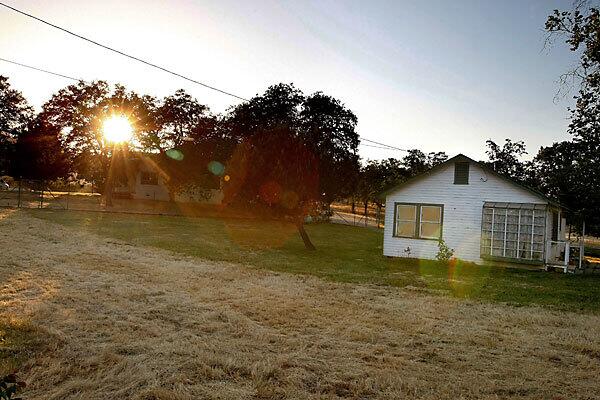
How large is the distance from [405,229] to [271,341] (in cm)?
1315

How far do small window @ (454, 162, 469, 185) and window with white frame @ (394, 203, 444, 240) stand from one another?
1271 mm

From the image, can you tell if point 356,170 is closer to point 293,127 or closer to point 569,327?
point 293,127

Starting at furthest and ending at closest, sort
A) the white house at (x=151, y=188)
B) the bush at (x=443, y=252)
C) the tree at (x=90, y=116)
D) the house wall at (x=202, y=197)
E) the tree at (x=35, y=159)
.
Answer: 1. the white house at (x=151, y=188)
2. the house wall at (x=202, y=197)
3. the tree at (x=35, y=159)
4. the tree at (x=90, y=116)
5. the bush at (x=443, y=252)

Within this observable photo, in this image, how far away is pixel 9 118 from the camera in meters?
50.2

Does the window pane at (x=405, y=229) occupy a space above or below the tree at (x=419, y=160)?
below

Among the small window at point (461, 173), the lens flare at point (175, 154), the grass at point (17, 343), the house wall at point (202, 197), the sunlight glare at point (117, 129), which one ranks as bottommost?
the grass at point (17, 343)

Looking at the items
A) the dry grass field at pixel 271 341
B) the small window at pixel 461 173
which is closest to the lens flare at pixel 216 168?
the small window at pixel 461 173

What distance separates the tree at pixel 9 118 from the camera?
49612 millimetres

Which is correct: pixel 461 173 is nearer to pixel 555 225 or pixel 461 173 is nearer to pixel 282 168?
pixel 555 225

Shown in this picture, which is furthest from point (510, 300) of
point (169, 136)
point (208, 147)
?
point (169, 136)

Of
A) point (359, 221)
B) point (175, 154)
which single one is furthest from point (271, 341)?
→ point (359, 221)

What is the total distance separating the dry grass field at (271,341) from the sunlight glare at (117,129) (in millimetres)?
31174

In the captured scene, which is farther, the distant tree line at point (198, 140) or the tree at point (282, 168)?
the distant tree line at point (198, 140)

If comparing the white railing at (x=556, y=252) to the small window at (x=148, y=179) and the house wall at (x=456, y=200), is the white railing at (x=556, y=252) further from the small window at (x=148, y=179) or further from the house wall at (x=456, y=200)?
the small window at (x=148, y=179)
